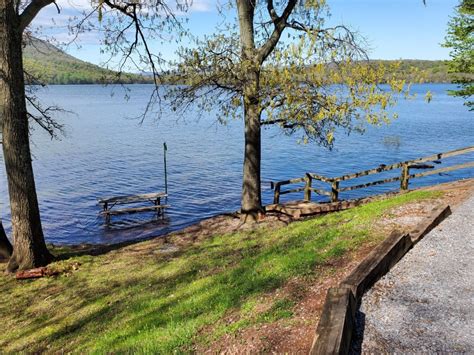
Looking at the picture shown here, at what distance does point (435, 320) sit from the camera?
532 centimetres

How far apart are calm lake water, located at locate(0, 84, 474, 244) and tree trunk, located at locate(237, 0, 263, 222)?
190 cm

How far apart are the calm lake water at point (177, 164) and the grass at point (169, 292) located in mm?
5191

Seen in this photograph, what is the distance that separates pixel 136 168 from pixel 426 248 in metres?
32.0

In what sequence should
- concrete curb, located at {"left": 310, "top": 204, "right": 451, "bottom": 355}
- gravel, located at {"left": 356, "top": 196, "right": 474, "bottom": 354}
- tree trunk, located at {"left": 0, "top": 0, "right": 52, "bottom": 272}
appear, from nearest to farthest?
concrete curb, located at {"left": 310, "top": 204, "right": 451, "bottom": 355}, gravel, located at {"left": 356, "top": 196, "right": 474, "bottom": 354}, tree trunk, located at {"left": 0, "top": 0, "right": 52, "bottom": 272}

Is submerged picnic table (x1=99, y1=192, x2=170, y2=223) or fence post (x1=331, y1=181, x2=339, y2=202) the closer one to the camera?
fence post (x1=331, y1=181, x2=339, y2=202)

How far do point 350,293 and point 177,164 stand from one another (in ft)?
111

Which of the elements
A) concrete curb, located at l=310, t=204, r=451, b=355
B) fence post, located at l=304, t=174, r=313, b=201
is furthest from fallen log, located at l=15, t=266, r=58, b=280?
fence post, located at l=304, t=174, r=313, b=201

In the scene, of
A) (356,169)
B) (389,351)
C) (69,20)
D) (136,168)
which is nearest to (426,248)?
(389,351)

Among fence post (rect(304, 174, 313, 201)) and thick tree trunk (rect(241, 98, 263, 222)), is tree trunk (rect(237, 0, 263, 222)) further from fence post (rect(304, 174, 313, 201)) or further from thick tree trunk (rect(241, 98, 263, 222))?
fence post (rect(304, 174, 313, 201))

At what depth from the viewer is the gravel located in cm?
486

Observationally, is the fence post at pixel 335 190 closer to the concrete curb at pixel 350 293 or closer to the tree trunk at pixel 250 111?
the tree trunk at pixel 250 111

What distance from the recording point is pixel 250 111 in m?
14.3

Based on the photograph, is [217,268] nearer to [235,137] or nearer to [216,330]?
[216,330]

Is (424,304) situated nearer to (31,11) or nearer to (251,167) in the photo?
(251,167)
